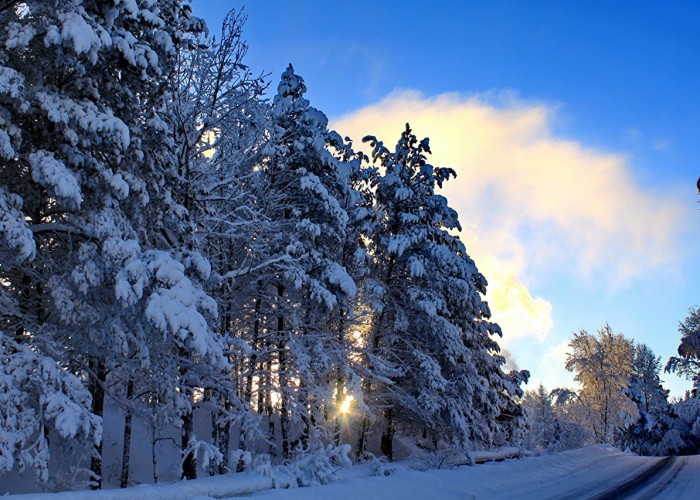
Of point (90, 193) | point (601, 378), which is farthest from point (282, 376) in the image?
point (601, 378)

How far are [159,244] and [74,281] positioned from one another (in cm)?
304

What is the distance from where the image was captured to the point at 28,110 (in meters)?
7.85

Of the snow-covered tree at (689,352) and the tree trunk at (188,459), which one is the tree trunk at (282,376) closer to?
the tree trunk at (188,459)

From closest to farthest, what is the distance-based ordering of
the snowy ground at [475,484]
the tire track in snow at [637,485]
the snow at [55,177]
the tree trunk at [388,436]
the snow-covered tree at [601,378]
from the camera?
the snow at [55,177]
the snowy ground at [475,484]
the tire track in snow at [637,485]
the tree trunk at [388,436]
the snow-covered tree at [601,378]

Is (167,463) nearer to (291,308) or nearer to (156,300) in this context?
(291,308)

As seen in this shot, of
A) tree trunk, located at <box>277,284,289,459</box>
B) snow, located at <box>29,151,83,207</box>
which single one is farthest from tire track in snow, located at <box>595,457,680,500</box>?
snow, located at <box>29,151,83,207</box>

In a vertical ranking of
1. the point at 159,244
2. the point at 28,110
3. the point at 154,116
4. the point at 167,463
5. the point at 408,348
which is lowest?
the point at 167,463

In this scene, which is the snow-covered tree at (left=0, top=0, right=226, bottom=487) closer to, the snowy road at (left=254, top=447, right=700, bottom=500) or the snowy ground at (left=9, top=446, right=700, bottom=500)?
the snowy ground at (left=9, top=446, right=700, bottom=500)

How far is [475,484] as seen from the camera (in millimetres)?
12875

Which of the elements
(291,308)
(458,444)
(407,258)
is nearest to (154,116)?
(291,308)

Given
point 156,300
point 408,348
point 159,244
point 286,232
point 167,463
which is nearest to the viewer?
point 156,300

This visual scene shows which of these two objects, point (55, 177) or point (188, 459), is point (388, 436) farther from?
point (55, 177)

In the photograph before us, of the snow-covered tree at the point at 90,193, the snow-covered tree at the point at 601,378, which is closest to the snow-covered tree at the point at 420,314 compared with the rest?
the snow-covered tree at the point at 90,193

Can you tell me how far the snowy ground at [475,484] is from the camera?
310 inches
